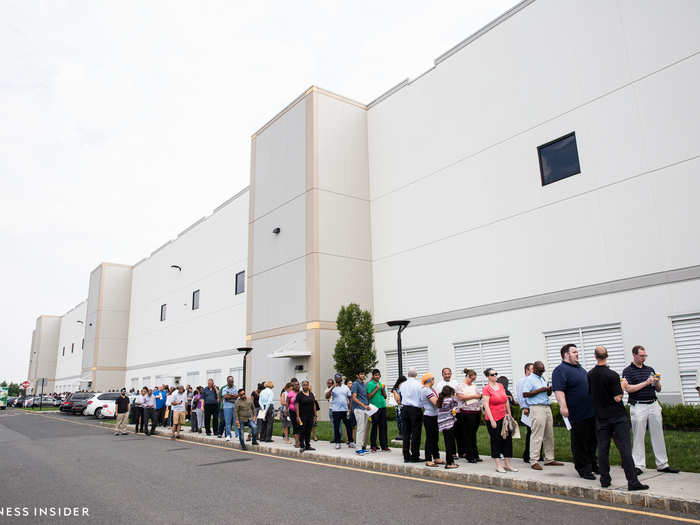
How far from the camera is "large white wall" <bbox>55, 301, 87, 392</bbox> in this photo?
69.6 meters

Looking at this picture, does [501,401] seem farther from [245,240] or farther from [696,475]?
[245,240]

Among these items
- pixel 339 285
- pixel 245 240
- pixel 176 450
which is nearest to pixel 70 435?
pixel 176 450

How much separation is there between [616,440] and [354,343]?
1414cm

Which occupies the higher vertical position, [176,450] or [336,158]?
[336,158]

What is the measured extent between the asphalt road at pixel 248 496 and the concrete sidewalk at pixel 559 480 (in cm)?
41

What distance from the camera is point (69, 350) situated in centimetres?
7681

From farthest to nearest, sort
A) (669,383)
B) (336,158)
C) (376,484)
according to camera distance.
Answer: (336,158) → (669,383) → (376,484)

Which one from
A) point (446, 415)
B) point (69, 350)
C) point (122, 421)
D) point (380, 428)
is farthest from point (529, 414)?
point (69, 350)

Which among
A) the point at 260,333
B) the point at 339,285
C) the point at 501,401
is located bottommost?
the point at 501,401

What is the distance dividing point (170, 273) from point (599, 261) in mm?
37926

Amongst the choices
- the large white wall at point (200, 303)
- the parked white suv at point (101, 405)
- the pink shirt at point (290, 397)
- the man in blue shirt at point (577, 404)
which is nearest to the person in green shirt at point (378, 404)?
the pink shirt at point (290, 397)

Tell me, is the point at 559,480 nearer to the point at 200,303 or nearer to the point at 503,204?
the point at 503,204

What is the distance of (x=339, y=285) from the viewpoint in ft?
76.7

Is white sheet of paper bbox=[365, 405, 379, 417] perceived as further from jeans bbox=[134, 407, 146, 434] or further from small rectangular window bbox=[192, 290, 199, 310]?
small rectangular window bbox=[192, 290, 199, 310]
